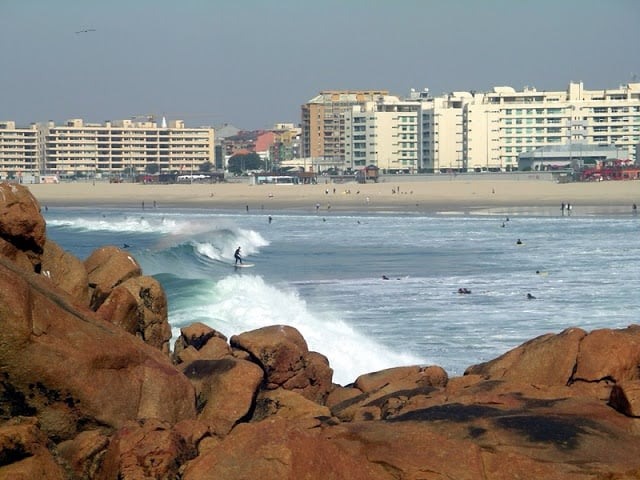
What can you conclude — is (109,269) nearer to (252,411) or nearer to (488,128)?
(252,411)

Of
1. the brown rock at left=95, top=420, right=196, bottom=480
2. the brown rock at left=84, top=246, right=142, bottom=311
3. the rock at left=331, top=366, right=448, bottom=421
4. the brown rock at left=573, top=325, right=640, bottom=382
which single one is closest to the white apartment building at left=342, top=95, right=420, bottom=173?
the brown rock at left=84, top=246, right=142, bottom=311

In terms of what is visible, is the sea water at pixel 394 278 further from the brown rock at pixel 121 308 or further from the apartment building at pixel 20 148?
the apartment building at pixel 20 148

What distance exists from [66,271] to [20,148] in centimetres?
19190

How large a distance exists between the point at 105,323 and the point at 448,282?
2491cm

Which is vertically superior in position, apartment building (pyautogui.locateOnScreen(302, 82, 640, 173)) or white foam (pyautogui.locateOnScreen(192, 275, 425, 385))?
apartment building (pyautogui.locateOnScreen(302, 82, 640, 173))

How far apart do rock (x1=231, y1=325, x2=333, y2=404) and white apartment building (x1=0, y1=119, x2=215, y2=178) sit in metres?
181

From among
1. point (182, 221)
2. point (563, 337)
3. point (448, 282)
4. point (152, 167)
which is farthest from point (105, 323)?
point (152, 167)

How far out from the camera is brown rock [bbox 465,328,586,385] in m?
10.7

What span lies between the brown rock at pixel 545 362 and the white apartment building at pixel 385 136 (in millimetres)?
152384

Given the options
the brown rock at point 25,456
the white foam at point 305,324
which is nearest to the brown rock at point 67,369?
the brown rock at point 25,456

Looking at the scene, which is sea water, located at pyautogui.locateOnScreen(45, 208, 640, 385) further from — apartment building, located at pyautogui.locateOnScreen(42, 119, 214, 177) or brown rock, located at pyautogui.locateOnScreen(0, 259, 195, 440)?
apartment building, located at pyautogui.locateOnScreen(42, 119, 214, 177)

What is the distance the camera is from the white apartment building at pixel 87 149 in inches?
7643

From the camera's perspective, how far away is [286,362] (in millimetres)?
11641

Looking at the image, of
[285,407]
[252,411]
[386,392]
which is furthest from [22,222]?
[386,392]
